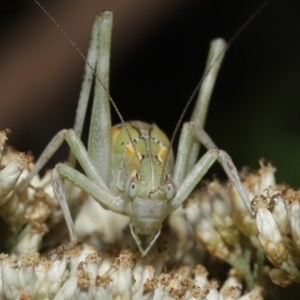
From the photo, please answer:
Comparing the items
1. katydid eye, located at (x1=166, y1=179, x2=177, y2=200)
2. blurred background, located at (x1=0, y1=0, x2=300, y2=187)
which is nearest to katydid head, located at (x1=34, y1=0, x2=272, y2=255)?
katydid eye, located at (x1=166, y1=179, x2=177, y2=200)

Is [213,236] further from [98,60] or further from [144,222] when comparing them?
[98,60]

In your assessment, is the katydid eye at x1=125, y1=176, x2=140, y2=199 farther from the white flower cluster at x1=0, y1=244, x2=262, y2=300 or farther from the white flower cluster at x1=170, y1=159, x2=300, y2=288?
the white flower cluster at x1=170, y1=159, x2=300, y2=288

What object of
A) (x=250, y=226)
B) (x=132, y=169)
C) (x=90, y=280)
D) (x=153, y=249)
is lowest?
(x=90, y=280)

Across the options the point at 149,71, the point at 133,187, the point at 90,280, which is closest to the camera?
the point at 90,280

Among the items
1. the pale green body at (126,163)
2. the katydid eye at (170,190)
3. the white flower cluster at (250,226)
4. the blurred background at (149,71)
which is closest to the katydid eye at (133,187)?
the pale green body at (126,163)

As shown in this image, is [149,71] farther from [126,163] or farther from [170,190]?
[170,190]

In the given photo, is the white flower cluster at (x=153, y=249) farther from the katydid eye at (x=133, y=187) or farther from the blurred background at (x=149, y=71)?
the blurred background at (x=149, y=71)

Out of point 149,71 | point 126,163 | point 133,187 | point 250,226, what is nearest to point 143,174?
point 133,187

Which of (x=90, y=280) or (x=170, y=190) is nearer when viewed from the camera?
(x=90, y=280)

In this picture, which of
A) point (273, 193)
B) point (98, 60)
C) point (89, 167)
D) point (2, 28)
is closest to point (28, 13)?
point (2, 28)
